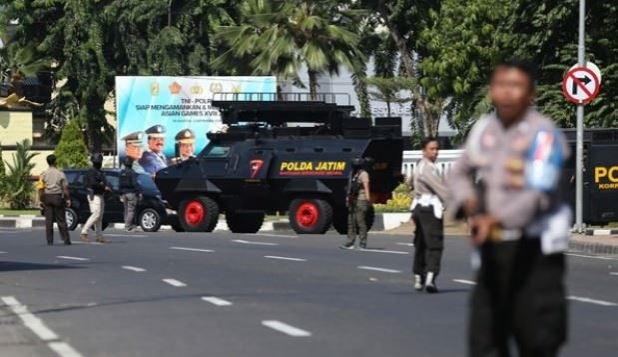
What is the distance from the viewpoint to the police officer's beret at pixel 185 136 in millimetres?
50856

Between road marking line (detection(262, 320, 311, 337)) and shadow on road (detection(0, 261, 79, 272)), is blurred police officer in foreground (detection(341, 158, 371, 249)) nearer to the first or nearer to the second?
shadow on road (detection(0, 261, 79, 272))

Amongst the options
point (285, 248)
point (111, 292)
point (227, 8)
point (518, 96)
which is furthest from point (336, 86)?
point (518, 96)

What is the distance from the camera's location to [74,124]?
5866cm

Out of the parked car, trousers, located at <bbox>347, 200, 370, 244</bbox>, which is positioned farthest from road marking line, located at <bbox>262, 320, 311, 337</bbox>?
the parked car

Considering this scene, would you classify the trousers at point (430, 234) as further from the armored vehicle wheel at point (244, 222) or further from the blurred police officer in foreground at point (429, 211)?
the armored vehicle wheel at point (244, 222)

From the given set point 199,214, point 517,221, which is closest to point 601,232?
point 199,214

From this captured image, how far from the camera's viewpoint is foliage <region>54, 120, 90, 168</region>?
56406mm

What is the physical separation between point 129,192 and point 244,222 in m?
2.77

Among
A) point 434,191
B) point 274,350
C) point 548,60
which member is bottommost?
point 274,350

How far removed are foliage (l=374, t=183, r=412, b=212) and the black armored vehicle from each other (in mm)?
6010

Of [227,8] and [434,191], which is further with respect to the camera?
[227,8]

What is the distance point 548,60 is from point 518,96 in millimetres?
36019

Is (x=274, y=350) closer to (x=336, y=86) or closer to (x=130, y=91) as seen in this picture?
(x=130, y=91)

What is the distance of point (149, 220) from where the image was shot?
40281mm
